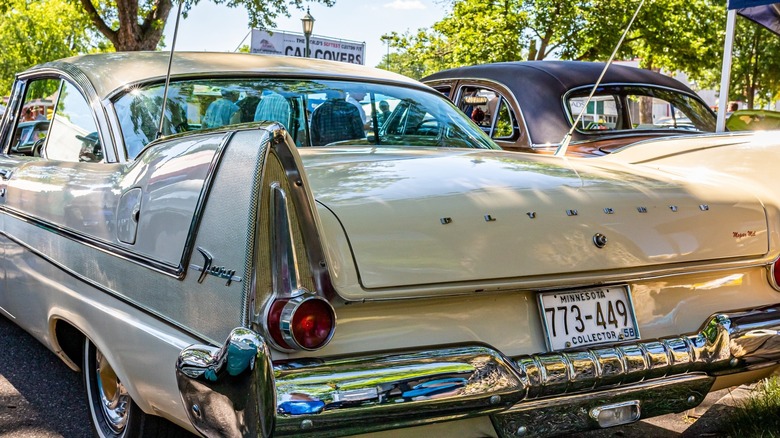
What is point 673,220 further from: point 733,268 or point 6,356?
point 6,356

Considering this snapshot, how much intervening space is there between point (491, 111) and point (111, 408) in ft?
15.4

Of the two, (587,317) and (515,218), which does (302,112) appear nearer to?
(515,218)

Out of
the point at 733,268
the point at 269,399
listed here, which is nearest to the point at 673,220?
the point at 733,268

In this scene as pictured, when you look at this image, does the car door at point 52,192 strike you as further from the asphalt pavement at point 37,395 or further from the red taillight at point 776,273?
the red taillight at point 776,273

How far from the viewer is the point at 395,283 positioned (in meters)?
2.37

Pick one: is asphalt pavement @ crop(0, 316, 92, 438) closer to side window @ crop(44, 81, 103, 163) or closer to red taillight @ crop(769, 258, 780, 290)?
side window @ crop(44, 81, 103, 163)

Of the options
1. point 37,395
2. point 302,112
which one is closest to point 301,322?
point 302,112

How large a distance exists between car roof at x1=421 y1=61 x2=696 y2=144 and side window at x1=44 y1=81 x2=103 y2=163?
3.59 m

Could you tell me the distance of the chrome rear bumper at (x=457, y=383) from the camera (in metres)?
2.12

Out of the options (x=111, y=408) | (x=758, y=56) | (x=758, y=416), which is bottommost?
(x=758, y=416)

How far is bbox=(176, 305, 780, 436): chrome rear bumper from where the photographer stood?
2.12 metres

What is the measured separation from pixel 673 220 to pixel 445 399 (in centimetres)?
101

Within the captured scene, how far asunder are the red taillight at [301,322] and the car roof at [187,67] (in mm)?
1848

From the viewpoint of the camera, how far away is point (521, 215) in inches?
102
